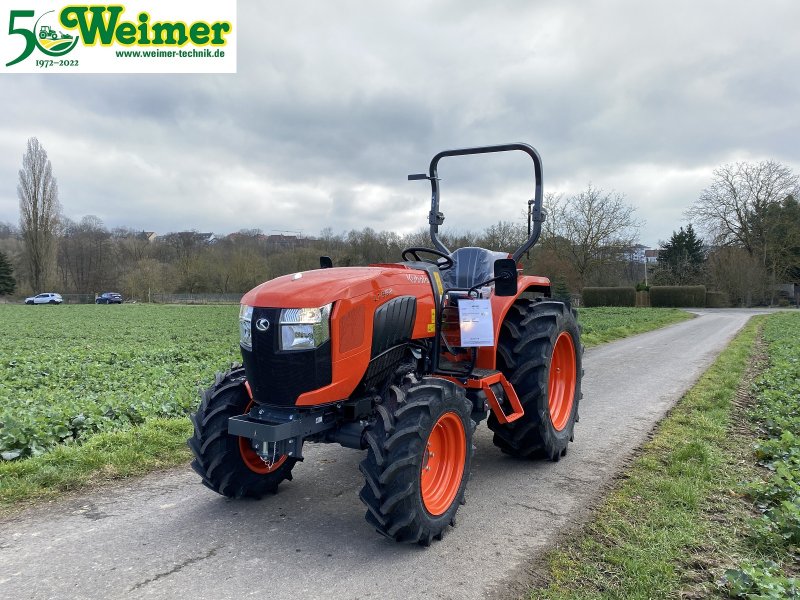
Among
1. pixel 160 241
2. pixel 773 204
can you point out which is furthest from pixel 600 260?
pixel 160 241

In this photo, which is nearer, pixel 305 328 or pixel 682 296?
pixel 305 328

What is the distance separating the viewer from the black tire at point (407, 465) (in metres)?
2.96

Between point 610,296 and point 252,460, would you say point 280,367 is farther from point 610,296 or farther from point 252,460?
point 610,296

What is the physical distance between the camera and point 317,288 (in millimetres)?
3195

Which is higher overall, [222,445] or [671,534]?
[222,445]

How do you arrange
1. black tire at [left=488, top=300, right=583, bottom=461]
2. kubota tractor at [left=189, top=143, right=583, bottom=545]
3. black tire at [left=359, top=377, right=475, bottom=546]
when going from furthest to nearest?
black tire at [left=488, top=300, right=583, bottom=461], kubota tractor at [left=189, top=143, right=583, bottom=545], black tire at [left=359, top=377, right=475, bottom=546]

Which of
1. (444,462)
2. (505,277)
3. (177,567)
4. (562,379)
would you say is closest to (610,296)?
(562,379)

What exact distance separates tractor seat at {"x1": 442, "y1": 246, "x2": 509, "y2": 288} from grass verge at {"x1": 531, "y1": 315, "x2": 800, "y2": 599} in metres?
1.98

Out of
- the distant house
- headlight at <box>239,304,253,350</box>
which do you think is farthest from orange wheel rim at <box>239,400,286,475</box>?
the distant house

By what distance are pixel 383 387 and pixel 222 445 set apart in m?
1.09

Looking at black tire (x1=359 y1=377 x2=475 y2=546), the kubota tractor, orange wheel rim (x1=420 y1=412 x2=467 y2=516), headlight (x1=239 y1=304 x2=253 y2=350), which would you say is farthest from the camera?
orange wheel rim (x1=420 y1=412 x2=467 y2=516)

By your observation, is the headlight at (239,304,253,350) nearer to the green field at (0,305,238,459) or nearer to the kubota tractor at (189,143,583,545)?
the kubota tractor at (189,143,583,545)

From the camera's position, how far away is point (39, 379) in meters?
9.02

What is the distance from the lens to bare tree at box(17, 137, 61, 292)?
194 ft
